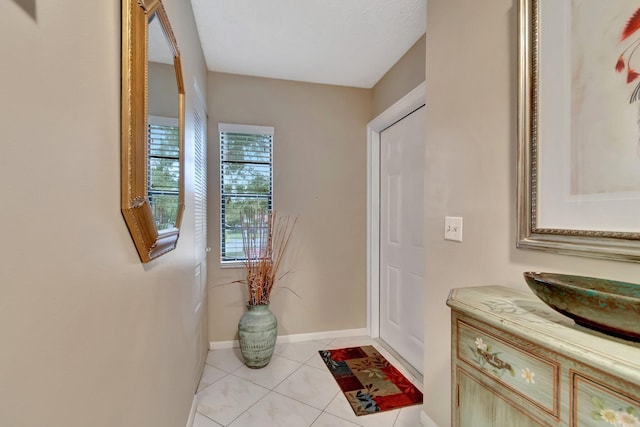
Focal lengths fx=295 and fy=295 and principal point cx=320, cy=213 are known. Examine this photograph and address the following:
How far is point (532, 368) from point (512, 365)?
5 centimetres

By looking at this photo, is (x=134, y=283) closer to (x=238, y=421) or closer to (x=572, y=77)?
(x=238, y=421)

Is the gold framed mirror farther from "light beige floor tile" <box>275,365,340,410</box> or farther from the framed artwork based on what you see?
"light beige floor tile" <box>275,365,340,410</box>

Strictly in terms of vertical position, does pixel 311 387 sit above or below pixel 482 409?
below

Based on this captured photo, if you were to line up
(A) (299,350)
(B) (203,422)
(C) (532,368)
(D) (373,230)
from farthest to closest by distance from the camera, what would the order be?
(D) (373,230), (A) (299,350), (B) (203,422), (C) (532,368)

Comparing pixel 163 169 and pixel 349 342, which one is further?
pixel 349 342

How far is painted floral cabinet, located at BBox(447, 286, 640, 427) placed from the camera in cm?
56

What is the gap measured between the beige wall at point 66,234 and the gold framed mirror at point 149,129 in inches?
1.2

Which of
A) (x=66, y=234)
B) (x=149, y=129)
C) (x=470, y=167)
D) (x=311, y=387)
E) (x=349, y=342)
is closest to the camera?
(x=66, y=234)

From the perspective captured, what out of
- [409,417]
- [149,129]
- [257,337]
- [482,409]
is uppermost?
[149,129]

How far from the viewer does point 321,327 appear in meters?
2.96

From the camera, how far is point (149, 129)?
37.7 inches

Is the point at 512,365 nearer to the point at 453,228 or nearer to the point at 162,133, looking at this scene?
the point at 453,228

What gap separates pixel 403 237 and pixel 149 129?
212cm

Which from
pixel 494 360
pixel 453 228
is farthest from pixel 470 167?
pixel 494 360
